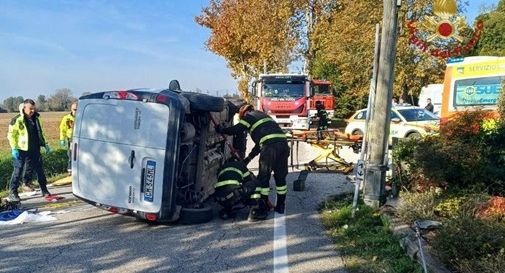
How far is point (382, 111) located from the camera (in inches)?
300

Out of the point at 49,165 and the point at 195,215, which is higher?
the point at 195,215

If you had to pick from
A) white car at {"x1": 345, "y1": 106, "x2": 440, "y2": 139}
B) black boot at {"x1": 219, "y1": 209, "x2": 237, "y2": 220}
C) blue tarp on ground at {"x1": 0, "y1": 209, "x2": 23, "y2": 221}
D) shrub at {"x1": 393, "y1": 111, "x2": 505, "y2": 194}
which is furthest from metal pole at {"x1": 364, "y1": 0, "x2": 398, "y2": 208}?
white car at {"x1": 345, "y1": 106, "x2": 440, "y2": 139}

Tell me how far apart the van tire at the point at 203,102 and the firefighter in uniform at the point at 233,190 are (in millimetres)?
954

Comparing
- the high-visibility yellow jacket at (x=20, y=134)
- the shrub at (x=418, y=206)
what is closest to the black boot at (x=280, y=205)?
the shrub at (x=418, y=206)

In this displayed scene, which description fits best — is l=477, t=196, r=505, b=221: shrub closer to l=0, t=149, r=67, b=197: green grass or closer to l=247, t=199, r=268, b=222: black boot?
l=247, t=199, r=268, b=222: black boot

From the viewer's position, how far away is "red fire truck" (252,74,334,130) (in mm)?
21516

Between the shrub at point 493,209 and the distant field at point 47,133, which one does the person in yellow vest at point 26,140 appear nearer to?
the shrub at point 493,209

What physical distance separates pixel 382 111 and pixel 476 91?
6.28 m

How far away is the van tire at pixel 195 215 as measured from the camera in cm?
684

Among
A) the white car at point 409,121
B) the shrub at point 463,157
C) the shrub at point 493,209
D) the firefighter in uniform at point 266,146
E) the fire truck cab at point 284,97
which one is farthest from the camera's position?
the fire truck cab at point 284,97

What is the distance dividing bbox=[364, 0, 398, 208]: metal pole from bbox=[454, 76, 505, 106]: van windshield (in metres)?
5.89

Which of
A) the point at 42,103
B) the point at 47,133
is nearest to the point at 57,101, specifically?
the point at 42,103

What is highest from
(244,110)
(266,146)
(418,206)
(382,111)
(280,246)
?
(382,111)

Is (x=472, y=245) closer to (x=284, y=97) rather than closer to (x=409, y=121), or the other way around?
(x=409, y=121)
